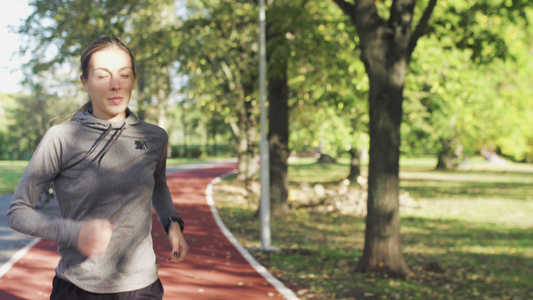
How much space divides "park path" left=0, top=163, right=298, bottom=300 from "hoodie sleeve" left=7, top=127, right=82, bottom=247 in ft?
18.1

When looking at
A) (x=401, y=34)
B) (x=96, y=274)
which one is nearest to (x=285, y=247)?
(x=401, y=34)

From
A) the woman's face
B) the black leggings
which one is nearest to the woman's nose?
the woman's face

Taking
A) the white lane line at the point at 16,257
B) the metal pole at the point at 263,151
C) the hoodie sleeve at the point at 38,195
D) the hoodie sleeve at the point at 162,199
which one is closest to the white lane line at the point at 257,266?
the metal pole at the point at 263,151

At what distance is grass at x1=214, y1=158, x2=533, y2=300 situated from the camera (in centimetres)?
908

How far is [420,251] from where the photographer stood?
1356 cm

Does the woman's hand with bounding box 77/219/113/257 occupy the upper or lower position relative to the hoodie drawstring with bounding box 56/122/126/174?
lower

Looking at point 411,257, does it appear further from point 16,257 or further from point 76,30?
point 76,30

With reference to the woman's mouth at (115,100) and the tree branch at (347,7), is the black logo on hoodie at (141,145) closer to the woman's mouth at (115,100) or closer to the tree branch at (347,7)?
the woman's mouth at (115,100)

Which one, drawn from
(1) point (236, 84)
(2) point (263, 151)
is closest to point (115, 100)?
(2) point (263, 151)

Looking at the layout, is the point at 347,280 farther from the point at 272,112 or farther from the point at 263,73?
the point at 272,112

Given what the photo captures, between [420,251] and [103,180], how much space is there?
11.8 metres

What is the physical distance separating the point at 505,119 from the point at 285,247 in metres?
36.9

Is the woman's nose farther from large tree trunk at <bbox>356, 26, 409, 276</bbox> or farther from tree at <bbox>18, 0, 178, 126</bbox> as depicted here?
tree at <bbox>18, 0, 178, 126</bbox>

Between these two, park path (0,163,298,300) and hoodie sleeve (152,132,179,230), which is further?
park path (0,163,298,300)
